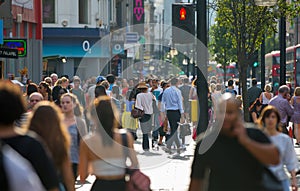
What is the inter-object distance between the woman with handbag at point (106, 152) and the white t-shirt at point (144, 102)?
12.6 m

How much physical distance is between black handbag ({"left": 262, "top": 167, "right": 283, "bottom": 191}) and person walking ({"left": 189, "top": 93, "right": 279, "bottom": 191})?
6 centimetres

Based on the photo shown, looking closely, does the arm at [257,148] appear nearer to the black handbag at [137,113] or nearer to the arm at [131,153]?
the arm at [131,153]

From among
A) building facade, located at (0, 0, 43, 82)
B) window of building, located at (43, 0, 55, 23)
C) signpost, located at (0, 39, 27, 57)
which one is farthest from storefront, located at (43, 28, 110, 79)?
signpost, located at (0, 39, 27, 57)

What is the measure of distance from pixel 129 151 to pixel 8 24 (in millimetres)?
17124

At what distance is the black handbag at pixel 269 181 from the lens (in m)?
7.23

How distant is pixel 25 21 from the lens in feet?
126

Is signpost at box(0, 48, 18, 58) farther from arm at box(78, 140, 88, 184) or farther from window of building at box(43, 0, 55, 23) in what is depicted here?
window of building at box(43, 0, 55, 23)

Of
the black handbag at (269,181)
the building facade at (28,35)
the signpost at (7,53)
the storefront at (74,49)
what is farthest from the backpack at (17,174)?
the storefront at (74,49)

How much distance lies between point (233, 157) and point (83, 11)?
50.0 metres

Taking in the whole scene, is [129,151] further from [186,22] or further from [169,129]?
[169,129]

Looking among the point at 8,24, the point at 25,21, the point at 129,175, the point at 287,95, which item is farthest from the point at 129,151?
the point at 25,21

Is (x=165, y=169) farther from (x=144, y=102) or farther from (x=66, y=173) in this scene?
(x=66, y=173)

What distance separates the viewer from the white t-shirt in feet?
69.3

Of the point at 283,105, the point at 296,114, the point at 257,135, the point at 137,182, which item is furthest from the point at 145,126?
the point at 257,135
